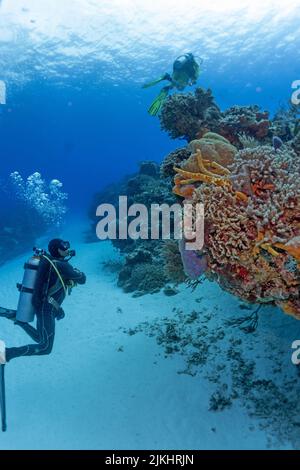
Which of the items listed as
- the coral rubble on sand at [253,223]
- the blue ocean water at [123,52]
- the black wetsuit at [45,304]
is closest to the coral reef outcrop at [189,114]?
the coral rubble on sand at [253,223]

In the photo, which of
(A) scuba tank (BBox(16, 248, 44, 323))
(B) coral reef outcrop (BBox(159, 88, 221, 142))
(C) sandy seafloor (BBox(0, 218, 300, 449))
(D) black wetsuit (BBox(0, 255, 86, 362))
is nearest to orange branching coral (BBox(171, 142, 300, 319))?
(C) sandy seafloor (BBox(0, 218, 300, 449))

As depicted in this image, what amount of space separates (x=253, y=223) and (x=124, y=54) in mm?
29847

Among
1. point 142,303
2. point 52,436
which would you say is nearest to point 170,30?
point 142,303

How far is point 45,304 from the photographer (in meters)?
5.98

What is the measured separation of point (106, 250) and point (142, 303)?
783 cm

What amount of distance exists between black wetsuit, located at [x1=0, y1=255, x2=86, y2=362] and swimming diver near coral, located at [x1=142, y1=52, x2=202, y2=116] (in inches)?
155

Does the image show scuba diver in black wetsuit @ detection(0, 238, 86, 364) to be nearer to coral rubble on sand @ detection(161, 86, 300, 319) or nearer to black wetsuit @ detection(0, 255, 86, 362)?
black wetsuit @ detection(0, 255, 86, 362)

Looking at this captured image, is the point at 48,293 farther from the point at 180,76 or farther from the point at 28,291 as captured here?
the point at 180,76

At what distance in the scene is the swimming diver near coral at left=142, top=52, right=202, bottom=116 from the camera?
7414mm

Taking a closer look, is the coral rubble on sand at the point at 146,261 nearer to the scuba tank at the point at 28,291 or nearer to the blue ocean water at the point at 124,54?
the blue ocean water at the point at 124,54

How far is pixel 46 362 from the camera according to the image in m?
7.41

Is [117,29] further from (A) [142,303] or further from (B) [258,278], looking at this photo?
(B) [258,278]

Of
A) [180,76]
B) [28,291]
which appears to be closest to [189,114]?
[180,76]

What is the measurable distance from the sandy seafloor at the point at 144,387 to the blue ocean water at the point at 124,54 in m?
0.10
